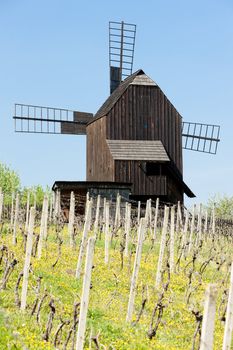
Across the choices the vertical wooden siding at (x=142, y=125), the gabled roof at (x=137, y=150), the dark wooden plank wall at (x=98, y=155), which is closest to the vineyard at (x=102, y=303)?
the vertical wooden siding at (x=142, y=125)

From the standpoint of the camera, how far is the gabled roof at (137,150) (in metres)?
45.9

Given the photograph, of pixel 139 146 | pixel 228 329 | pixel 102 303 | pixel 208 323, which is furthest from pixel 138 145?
pixel 208 323

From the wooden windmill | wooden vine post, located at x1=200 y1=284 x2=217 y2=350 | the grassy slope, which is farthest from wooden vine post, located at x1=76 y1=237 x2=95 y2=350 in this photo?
the wooden windmill

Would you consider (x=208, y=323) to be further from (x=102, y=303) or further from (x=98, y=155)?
(x=98, y=155)

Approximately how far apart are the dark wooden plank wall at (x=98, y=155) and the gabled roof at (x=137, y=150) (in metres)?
0.58

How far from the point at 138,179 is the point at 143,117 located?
4.36m

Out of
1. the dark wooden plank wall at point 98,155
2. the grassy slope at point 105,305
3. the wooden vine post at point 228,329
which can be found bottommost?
the grassy slope at point 105,305

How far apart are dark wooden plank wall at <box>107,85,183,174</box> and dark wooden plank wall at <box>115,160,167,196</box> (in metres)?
1.99

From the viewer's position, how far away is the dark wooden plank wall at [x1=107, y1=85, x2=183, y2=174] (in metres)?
46.8

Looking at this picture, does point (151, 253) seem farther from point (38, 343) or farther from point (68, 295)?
point (38, 343)

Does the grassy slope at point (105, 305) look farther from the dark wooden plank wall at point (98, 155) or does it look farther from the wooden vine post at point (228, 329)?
the dark wooden plank wall at point (98, 155)

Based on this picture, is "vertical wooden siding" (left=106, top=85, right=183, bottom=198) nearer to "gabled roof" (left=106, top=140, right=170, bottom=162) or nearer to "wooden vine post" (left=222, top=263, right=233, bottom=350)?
"gabled roof" (left=106, top=140, right=170, bottom=162)

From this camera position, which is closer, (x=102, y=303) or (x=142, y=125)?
(x=102, y=303)

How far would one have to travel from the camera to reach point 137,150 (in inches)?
1828
